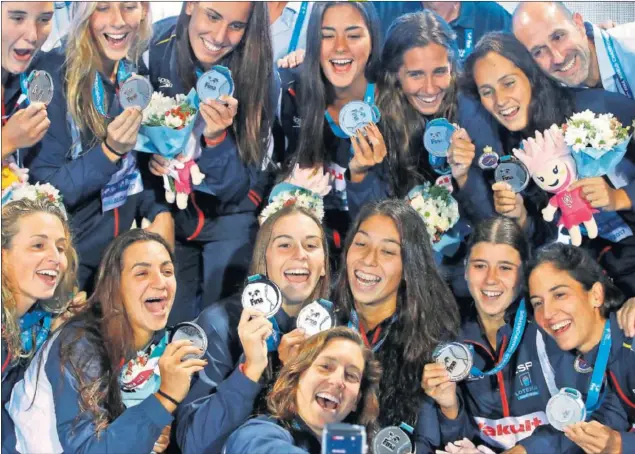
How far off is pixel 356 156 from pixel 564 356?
1.10 m

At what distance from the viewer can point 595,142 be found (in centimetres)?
381

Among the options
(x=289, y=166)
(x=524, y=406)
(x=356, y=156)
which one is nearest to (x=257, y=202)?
(x=289, y=166)

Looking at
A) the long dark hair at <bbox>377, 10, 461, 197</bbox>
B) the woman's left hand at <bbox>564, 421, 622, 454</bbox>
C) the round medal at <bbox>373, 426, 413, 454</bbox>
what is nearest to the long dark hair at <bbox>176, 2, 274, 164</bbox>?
the long dark hair at <bbox>377, 10, 461, 197</bbox>

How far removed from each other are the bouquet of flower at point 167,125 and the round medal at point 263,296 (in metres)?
0.59

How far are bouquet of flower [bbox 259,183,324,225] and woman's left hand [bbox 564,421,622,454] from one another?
4.09 ft

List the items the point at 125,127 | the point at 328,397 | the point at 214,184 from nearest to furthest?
the point at 328,397 → the point at 125,127 → the point at 214,184

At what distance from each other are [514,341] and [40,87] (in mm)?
2057

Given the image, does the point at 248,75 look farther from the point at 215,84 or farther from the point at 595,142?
the point at 595,142

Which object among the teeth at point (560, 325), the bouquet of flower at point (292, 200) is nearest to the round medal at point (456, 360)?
the teeth at point (560, 325)

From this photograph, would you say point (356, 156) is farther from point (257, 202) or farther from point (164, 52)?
point (164, 52)

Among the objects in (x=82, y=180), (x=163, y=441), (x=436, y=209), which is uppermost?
(x=82, y=180)

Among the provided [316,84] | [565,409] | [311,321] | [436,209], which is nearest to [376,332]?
[311,321]

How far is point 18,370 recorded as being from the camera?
12.7 feet

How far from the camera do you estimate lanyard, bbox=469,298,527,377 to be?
3.87 metres
